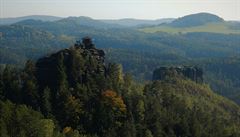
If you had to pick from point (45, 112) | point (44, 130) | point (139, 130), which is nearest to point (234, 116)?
point (139, 130)

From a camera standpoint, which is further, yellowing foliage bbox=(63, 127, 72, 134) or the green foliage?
yellowing foliage bbox=(63, 127, 72, 134)

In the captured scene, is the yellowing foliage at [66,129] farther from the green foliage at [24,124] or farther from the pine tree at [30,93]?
the pine tree at [30,93]

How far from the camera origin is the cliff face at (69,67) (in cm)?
12650

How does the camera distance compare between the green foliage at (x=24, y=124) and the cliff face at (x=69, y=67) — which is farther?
the cliff face at (x=69, y=67)

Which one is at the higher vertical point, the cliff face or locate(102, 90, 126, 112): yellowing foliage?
the cliff face

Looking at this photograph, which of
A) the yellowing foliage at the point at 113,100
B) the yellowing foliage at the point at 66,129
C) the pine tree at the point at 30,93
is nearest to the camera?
the yellowing foliage at the point at 66,129

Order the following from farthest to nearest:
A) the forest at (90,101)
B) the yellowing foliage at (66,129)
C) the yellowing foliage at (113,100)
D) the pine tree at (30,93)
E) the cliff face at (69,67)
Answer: the cliff face at (69,67) < the yellowing foliage at (113,100) < the pine tree at (30,93) < the forest at (90,101) < the yellowing foliage at (66,129)

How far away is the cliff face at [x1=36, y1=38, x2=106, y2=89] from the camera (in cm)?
12650

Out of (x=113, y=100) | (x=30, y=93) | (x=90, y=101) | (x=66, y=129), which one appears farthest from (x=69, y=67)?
(x=66, y=129)

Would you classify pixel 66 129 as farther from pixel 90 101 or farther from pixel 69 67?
pixel 69 67

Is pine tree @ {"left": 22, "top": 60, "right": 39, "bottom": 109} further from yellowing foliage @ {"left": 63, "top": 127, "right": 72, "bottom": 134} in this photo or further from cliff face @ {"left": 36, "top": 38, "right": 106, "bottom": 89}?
yellowing foliage @ {"left": 63, "top": 127, "right": 72, "bottom": 134}

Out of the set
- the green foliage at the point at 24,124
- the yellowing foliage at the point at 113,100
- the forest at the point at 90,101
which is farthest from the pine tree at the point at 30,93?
the green foliage at the point at 24,124

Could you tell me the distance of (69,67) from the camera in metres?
130

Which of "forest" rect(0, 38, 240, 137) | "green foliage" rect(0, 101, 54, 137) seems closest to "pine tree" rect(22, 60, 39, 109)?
"forest" rect(0, 38, 240, 137)
